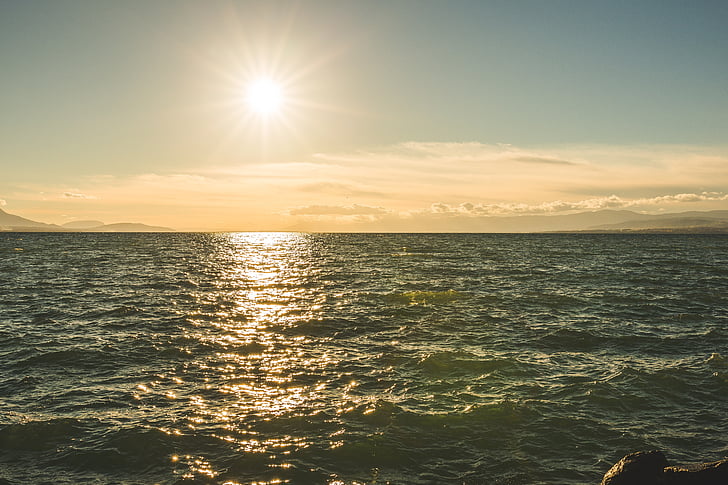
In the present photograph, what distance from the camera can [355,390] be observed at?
1514 centimetres

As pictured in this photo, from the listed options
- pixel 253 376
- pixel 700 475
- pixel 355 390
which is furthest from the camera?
pixel 253 376

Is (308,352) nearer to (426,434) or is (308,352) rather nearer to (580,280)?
(426,434)

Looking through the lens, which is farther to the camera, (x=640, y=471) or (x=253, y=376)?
(x=253, y=376)

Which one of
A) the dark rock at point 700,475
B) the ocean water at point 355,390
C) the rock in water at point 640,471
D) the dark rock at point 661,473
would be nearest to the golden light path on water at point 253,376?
the ocean water at point 355,390

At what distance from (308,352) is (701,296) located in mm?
34151

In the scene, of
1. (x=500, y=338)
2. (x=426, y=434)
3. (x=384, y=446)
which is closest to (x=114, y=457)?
(x=384, y=446)

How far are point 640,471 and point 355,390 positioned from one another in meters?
8.97

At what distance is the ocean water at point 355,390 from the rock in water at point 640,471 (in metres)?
1.48

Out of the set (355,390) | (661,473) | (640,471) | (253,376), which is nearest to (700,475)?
(661,473)

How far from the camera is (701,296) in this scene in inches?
1369

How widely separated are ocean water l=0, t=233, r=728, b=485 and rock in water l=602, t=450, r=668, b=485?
1.48 m

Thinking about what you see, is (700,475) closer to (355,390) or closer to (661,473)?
(661,473)

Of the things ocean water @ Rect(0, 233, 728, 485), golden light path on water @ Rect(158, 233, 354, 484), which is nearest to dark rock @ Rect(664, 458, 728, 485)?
ocean water @ Rect(0, 233, 728, 485)

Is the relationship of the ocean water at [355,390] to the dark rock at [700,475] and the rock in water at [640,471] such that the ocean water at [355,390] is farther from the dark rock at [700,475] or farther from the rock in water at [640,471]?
the dark rock at [700,475]
